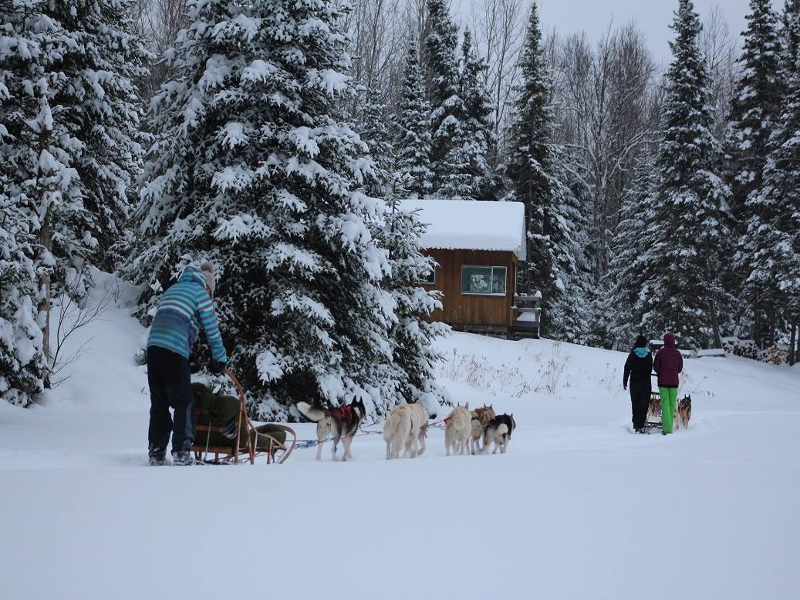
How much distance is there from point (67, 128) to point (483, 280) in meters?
19.8

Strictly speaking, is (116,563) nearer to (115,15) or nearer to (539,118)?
(115,15)

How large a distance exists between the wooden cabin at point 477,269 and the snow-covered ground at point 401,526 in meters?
22.5

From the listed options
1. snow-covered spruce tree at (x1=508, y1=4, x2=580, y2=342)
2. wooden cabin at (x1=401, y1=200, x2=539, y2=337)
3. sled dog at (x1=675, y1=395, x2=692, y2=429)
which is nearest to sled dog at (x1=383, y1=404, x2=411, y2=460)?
sled dog at (x1=675, y1=395, x2=692, y2=429)

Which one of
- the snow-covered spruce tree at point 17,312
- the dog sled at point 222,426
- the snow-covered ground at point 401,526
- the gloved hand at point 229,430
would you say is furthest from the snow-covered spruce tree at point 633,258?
the gloved hand at point 229,430

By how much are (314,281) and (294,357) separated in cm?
147

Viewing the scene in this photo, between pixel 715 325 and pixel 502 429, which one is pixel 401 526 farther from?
pixel 715 325

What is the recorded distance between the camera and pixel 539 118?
3797 centimetres

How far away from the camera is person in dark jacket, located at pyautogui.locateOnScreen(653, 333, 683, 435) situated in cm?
1338

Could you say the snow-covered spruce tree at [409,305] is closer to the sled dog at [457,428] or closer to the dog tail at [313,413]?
the sled dog at [457,428]

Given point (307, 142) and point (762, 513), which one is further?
point (307, 142)

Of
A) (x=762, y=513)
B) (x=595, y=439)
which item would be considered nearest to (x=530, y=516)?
(x=762, y=513)

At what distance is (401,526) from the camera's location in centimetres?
447

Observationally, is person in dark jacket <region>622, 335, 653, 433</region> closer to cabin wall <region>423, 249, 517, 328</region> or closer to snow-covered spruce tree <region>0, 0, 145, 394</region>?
snow-covered spruce tree <region>0, 0, 145, 394</region>

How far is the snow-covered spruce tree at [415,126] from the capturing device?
139ft
